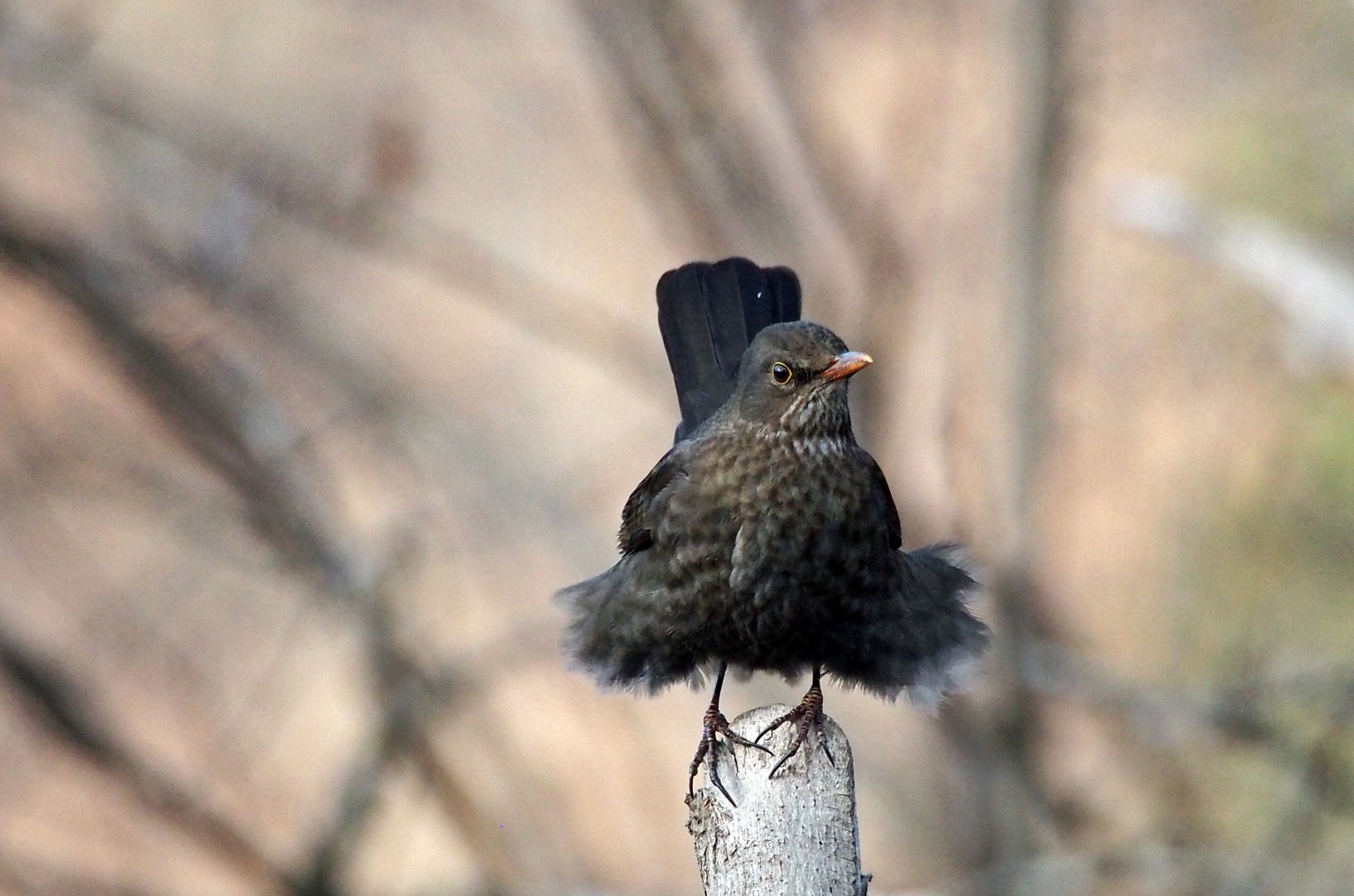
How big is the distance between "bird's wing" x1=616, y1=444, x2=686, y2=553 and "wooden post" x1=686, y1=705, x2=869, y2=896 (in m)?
1.16

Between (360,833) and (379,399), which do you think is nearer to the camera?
(360,833)

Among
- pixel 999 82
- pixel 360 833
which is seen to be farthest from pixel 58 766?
pixel 999 82

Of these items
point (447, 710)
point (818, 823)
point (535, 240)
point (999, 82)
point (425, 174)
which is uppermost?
point (535, 240)

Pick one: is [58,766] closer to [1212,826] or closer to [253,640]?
[253,640]

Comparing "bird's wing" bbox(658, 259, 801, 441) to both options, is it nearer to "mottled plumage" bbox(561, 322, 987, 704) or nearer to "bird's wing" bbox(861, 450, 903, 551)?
"mottled plumage" bbox(561, 322, 987, 704)

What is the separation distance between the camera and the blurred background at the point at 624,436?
Result: 6746 millimetres

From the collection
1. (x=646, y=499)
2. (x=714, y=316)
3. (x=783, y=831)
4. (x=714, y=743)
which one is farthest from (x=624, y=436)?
(x=783, y=831)

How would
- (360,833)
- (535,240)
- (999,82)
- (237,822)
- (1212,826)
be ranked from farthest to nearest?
(535,240) < (1212,826) < (237,822) < (360,833) < (999,82)

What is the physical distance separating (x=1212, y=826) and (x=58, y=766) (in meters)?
6.20

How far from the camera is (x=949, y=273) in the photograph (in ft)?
24.1

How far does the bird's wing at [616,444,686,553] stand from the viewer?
148 inches

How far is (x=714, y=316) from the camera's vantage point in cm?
432

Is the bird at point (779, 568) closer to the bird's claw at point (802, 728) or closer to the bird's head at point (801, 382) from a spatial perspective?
the bird's head at point (801, 382)

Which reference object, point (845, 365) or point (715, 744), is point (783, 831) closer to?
point (715, 744)
